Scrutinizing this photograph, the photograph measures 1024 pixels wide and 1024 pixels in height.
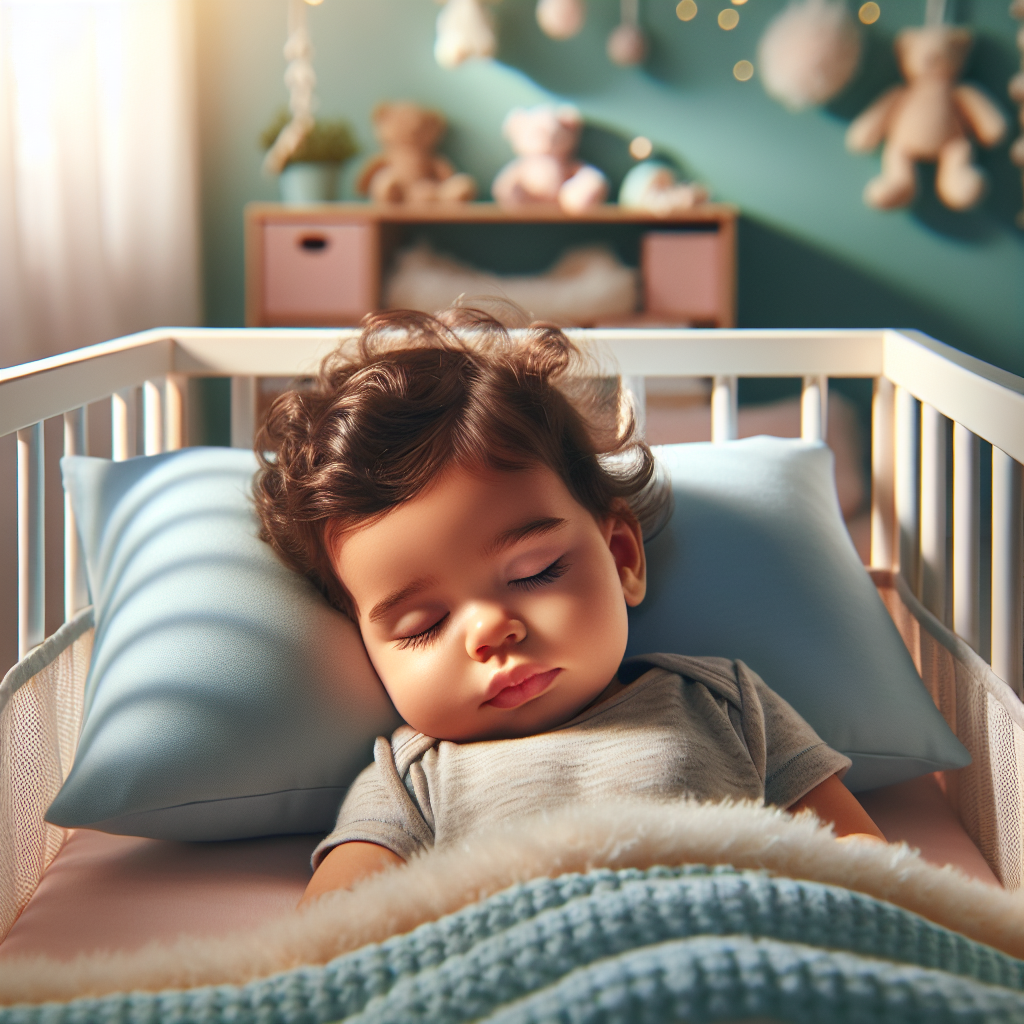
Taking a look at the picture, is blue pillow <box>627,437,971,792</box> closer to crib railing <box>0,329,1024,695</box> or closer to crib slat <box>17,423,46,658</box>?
crib railing <box>0,329,1024,695</box>

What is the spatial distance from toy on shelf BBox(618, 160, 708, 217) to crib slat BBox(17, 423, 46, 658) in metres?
1.59

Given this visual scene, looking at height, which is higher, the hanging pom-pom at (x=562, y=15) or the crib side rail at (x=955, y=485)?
the hanging pom-pom at (x=562, y=15)

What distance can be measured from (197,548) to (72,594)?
22 cm

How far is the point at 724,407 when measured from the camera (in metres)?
1.20

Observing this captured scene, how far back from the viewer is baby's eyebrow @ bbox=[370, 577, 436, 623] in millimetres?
696

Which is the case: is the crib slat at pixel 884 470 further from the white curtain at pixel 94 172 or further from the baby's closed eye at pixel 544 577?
the white curtain at pixel 94 172

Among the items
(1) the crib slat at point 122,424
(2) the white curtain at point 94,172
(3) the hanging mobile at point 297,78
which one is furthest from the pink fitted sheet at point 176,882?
(3) the hanging mobile at point 297,78

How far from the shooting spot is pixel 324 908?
506mm

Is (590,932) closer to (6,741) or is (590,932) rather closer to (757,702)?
(757,702)

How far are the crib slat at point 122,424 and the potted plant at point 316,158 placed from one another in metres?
1.24

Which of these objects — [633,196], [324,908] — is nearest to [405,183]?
[633,196]

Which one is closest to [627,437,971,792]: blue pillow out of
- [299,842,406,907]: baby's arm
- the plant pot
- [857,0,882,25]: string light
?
[299,842,406,907]: baby's arm

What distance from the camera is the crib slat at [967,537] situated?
88cm

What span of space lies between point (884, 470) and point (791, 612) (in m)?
0.35
